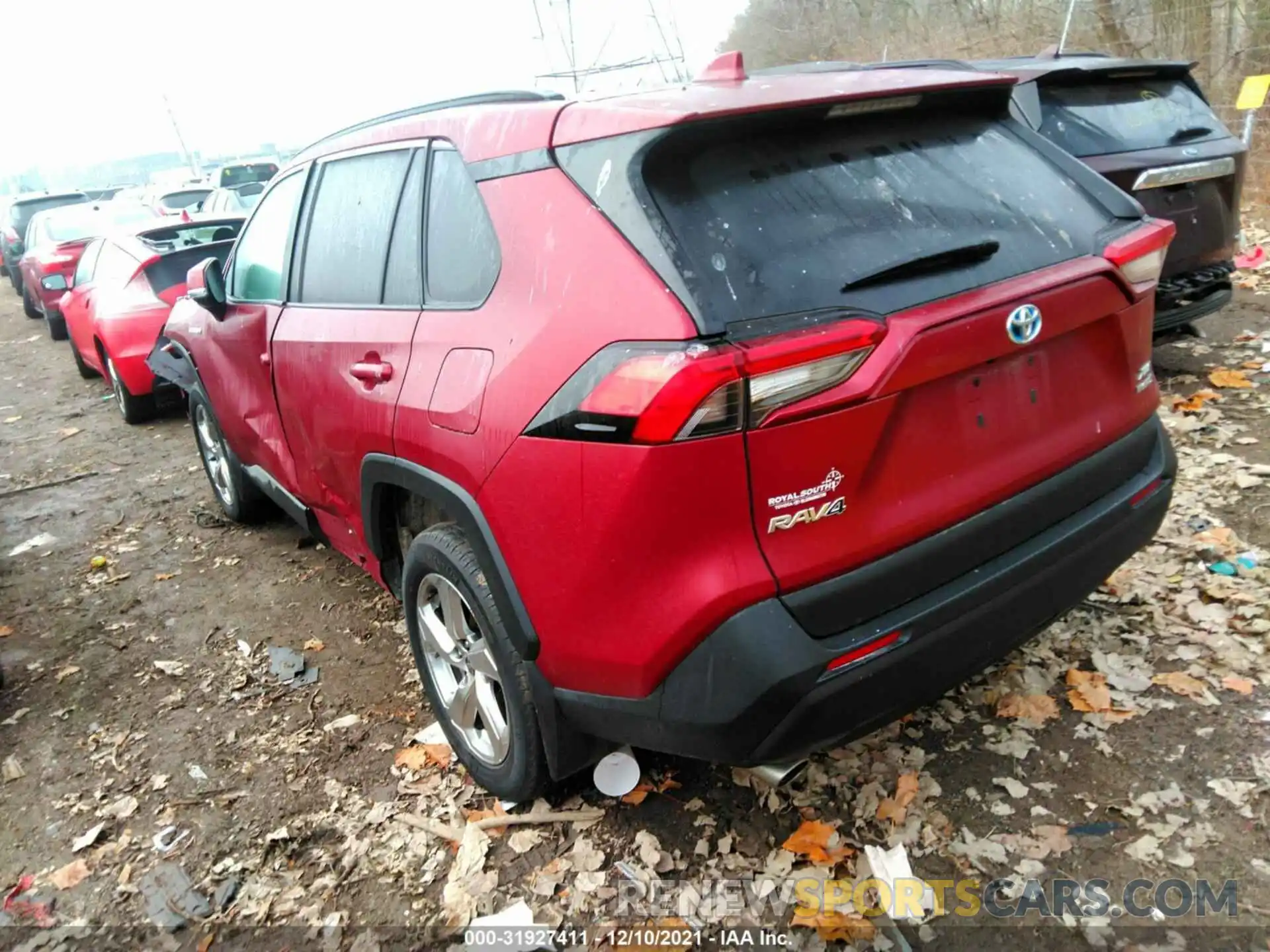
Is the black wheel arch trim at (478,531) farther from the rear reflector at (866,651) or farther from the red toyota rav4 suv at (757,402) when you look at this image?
the rear reflector at (866,651)

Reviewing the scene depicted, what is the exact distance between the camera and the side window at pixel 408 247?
262 cm

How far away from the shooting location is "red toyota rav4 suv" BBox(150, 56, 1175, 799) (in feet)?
5.92

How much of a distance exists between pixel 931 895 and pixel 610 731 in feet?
3.00

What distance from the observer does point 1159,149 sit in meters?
4.75

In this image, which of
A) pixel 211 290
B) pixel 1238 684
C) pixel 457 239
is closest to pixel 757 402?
pixel 457 239

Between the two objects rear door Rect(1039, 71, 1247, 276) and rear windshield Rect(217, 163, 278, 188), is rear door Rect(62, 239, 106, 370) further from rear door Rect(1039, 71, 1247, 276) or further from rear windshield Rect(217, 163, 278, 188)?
rear windshield Rect(217, 163, 278, 188)

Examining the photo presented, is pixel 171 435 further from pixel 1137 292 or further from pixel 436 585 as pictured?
pixel 1137 292

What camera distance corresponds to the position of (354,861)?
8.45 ft

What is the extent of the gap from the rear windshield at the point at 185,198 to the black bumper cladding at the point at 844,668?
18.3 m

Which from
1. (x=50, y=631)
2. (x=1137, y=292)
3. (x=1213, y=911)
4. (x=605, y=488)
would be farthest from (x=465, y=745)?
(x=50, y=631)

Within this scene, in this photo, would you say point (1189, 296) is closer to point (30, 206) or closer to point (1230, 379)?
point (1230, 379)

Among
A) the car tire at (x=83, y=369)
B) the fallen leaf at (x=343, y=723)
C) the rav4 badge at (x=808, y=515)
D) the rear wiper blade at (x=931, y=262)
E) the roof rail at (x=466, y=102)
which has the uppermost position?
the roof rail at (x=466, y=102)

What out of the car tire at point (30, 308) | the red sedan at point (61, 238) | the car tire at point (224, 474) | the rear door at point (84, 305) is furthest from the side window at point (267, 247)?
the car tire at point (30, 308)

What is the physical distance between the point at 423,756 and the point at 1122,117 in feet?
15.8
